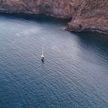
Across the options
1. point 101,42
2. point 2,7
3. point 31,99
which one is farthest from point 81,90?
point 2,7

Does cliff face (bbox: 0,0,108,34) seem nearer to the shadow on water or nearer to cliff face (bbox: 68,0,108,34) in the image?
cliff face (bbox: 68,0,108,34)

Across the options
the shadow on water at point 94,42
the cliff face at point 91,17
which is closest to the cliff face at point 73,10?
the cliff face at point 91,17

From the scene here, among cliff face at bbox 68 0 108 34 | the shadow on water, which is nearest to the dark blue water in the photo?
the shadow on water

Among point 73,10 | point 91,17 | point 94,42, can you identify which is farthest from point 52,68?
point 73,10

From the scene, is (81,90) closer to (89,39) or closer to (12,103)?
(12,103)

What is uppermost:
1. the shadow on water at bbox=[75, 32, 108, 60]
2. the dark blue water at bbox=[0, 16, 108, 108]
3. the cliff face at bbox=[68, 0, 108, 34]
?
the cliff face at bbox=[68, 0, 108, 34]

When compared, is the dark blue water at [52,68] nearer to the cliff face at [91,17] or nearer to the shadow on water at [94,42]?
the shadow on water at [94,42]
